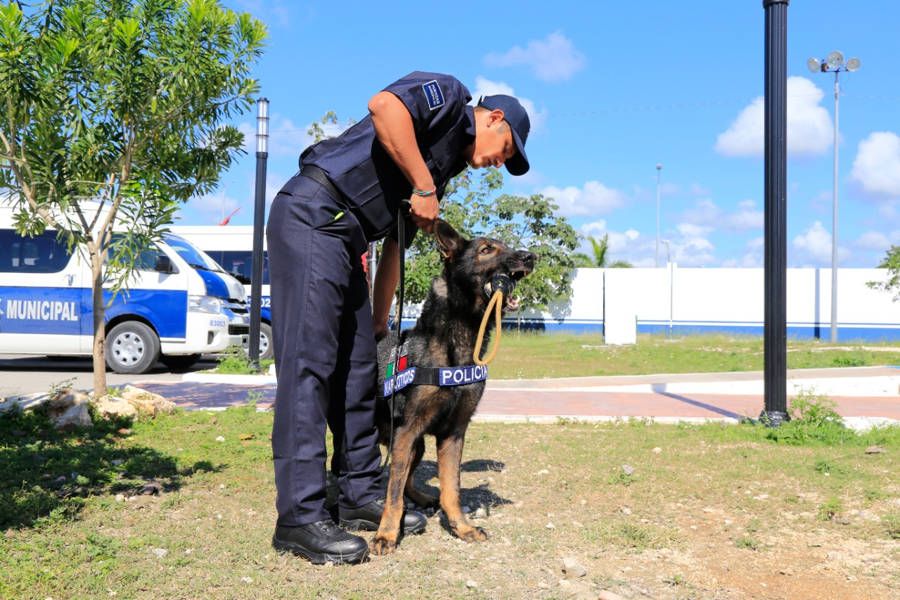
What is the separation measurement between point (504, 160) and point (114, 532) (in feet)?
7.69

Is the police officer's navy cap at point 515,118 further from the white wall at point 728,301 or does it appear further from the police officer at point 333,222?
the white wall at point 728,301

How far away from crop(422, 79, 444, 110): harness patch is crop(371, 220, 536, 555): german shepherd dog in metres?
0.47

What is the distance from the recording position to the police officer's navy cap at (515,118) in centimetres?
321

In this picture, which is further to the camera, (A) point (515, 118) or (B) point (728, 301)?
(B) point (728, 301)

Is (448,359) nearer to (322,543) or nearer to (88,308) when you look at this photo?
(322,543)

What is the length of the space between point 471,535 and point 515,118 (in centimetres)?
183

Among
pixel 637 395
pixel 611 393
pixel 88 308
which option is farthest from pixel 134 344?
pixel 637 395

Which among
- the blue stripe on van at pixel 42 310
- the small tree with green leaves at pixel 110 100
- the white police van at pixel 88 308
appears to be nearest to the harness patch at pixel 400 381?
the small tree with green leaves at pixel 110 100

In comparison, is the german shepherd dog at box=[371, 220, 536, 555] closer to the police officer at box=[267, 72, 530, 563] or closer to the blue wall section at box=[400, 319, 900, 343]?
the police officer at box=[267, 72, 530, 563]

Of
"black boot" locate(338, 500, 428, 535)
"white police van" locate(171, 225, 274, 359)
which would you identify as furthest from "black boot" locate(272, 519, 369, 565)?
"white police van" locate(171, 225, 274, 359)

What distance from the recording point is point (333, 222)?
9.97 ft

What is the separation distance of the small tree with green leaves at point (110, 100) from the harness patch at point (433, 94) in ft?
11.6

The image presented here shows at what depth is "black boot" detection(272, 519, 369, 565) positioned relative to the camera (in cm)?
293

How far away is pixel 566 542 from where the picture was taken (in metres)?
3.31
